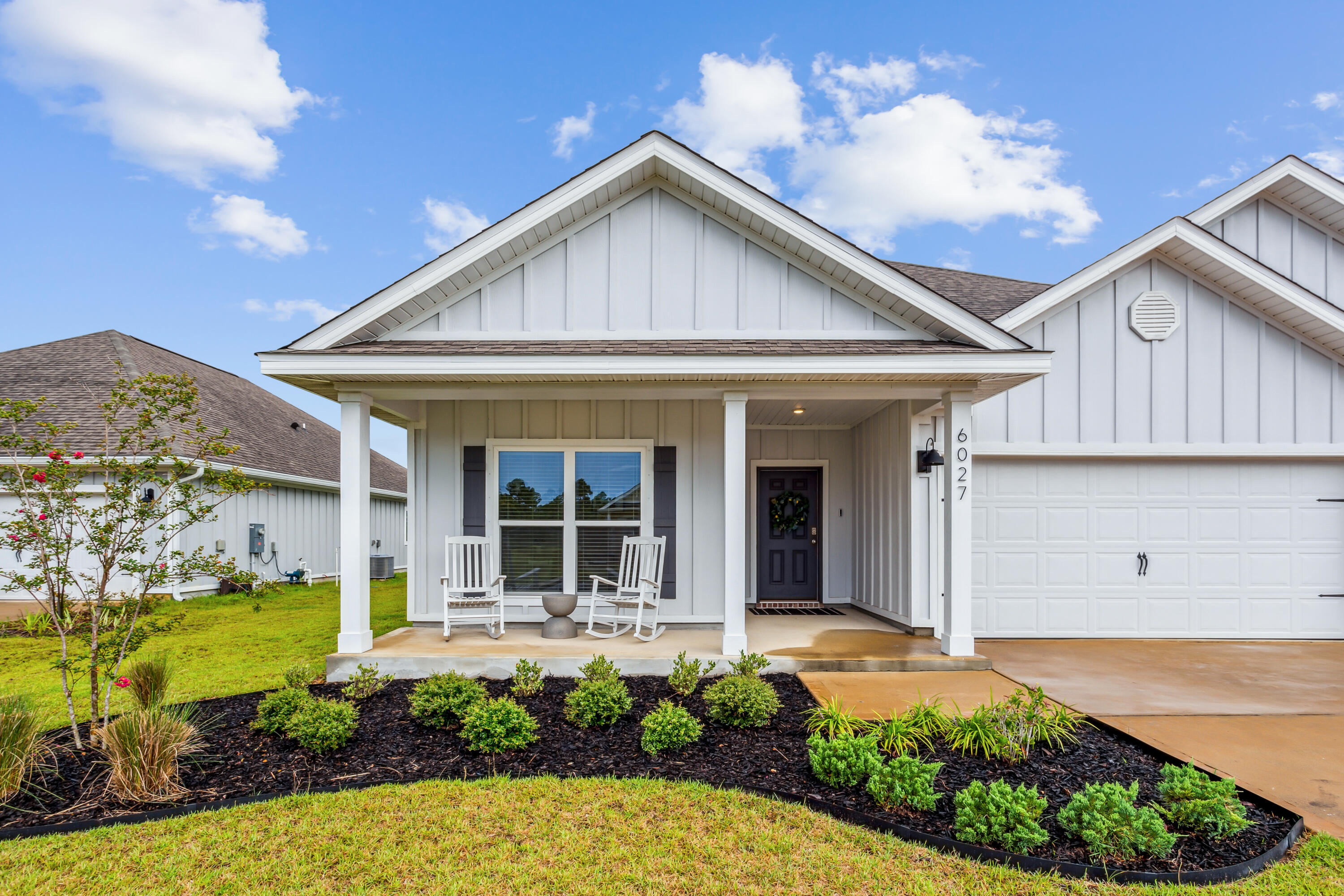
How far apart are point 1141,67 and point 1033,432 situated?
25.7 ft

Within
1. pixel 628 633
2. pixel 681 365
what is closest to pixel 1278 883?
pixel 681 365

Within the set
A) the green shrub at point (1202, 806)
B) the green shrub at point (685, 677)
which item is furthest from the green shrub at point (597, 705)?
the green shrub at point (1202, 806)

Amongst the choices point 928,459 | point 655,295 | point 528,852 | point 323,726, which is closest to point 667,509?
point 655,295

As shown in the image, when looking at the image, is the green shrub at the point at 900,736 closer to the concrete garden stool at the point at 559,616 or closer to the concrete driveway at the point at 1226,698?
the concrete driveway at the point at 1226,698

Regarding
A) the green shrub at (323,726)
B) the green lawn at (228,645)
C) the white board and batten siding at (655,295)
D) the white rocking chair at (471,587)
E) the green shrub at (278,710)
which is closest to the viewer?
the green shrub at (323,726)

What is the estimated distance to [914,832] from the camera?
306 cm

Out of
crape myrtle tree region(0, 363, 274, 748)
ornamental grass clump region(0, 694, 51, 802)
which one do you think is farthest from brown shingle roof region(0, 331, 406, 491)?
ornamental grass clump region(0, 694, 51, 802)

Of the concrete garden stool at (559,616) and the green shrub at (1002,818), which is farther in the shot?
the concrete garden stool at (559,616)

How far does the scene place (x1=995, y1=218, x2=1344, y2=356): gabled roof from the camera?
697cm

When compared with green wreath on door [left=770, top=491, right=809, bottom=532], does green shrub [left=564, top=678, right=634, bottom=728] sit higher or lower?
lower

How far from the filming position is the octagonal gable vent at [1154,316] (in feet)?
24.1

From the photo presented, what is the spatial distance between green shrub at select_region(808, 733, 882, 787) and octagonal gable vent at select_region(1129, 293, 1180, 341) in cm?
612

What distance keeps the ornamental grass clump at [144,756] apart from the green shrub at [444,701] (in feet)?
4.15

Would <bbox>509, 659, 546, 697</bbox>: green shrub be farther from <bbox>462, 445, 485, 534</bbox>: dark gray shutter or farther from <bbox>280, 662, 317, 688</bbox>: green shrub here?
<bbox>462, 445, 485, 534</bbox>: dark gray shutter
